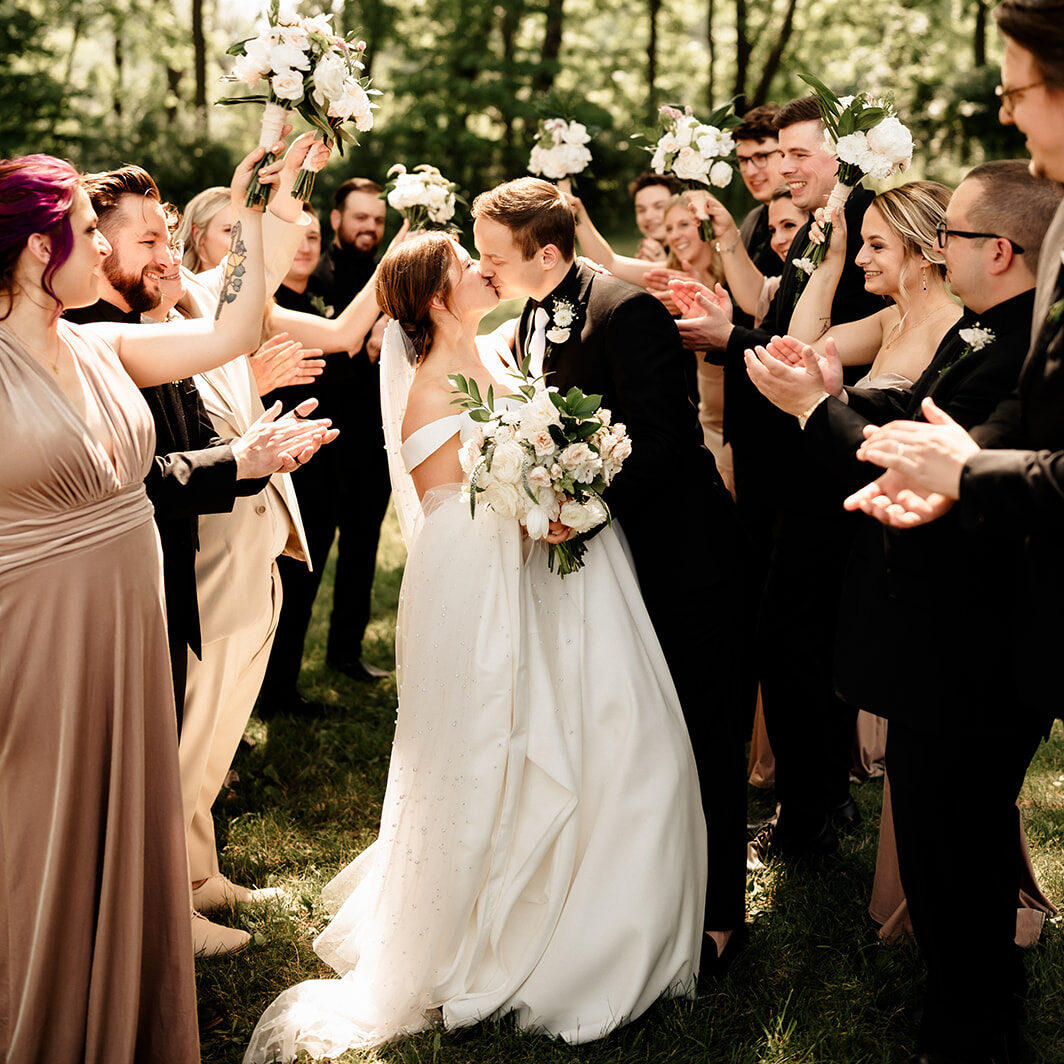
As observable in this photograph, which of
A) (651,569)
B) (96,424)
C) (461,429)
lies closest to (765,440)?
(651,569)

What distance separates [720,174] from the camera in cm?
566

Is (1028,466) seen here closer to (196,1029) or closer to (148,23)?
(196,1029)

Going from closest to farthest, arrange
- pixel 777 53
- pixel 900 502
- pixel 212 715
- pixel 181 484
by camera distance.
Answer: pixel 900 502
pixel 181 484
pixel 212 715
pixel 777 53

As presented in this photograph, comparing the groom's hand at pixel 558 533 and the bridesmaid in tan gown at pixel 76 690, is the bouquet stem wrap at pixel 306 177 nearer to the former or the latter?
the bridesmaid in tan gown at pixel 76 690

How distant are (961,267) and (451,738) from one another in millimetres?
2103

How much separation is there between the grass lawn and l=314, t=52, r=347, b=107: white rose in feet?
9.12

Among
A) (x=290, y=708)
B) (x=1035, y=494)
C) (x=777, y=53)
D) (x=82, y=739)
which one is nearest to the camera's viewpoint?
(x=1035, y=494)

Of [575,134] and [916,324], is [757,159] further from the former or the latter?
[916,324]

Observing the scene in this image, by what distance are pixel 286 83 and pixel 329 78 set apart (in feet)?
0.45

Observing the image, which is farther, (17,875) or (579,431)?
(579,431)

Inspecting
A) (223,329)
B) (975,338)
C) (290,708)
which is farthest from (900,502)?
(290,708)

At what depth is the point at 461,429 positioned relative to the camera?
150 inches

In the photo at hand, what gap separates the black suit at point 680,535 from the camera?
12.2ft

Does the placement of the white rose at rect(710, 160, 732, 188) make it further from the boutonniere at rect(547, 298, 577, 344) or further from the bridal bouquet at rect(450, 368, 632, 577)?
the bridal bouquet at rect(450, 368, 632, 577)
